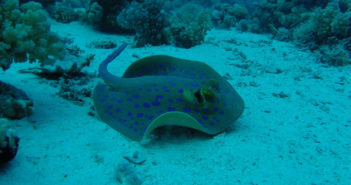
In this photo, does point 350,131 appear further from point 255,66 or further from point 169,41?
point 169,41

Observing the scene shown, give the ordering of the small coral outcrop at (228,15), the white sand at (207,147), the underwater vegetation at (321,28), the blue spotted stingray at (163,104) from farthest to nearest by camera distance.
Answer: the small coral outcrop at (228,15) < the underwater vegetation at (321,28) < the blue spotted stingray at (163,104) < the white sand at (207,147)

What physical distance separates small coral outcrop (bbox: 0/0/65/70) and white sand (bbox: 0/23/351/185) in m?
0.81

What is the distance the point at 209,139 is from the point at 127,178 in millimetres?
1187

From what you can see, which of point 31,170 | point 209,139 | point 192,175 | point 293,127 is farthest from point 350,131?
point 31,170

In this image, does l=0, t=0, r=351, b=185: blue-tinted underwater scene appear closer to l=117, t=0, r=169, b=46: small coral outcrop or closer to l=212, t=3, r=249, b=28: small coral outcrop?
l=117, t=0, r=169, b=46: small coral outcrop

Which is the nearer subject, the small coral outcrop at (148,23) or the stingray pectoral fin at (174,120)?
the stingray pectoral fin at (174,120)

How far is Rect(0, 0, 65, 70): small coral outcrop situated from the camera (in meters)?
2.64

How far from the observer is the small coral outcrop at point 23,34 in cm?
264

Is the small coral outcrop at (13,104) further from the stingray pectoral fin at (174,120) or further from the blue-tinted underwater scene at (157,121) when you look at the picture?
the stingray pectoral fin at (174,120)

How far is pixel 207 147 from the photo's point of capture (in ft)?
9.23

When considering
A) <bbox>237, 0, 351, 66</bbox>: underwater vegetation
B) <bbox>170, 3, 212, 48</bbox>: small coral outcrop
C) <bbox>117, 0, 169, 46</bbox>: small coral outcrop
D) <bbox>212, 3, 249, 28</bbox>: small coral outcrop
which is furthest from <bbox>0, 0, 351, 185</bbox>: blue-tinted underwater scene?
<bbox>212, 3, 249, 28</bbox>: small coral outcrop

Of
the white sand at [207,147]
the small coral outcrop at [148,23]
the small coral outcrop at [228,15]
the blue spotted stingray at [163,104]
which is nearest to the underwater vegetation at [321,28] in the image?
the white sand at [207,147]

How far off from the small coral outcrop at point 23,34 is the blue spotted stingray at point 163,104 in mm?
980

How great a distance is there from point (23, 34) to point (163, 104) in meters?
1.97
